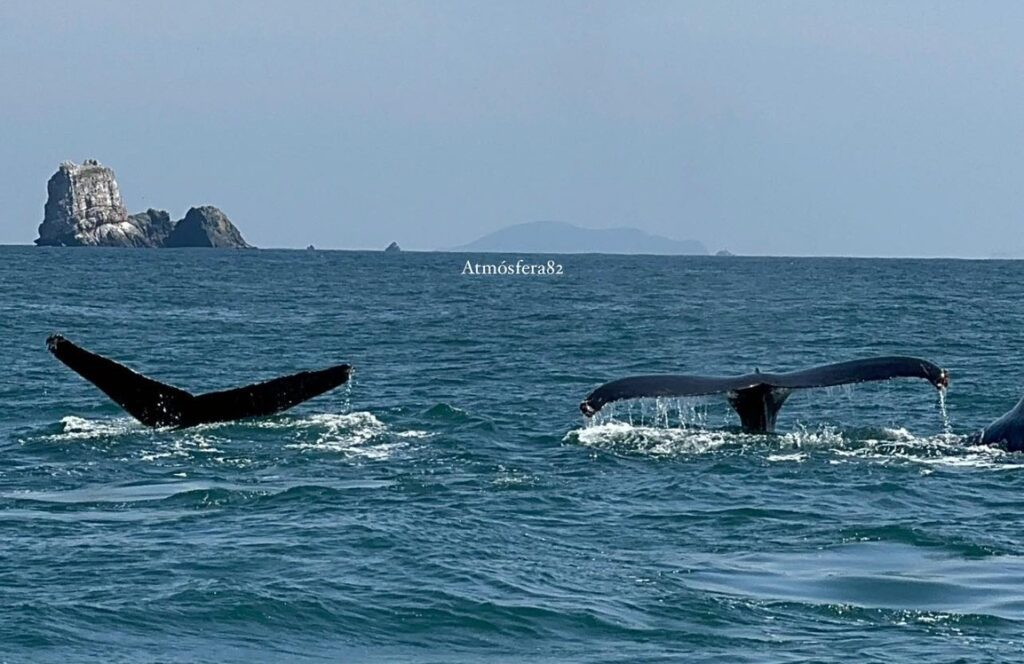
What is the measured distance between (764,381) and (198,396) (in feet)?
23.9

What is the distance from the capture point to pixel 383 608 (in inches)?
508

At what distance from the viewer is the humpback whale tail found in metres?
21.0

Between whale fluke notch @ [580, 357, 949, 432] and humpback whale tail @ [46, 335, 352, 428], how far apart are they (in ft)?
14.7

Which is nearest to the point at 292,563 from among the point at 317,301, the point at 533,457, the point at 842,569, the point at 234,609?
the point at 234,609

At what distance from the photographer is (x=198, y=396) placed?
72.1 feet

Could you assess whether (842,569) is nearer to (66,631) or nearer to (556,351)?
(66,631)

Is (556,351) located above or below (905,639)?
above

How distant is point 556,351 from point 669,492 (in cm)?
2235

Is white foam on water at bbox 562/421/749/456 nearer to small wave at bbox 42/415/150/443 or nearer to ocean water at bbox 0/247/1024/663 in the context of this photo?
ocean water at bbox 0/247/1024/663

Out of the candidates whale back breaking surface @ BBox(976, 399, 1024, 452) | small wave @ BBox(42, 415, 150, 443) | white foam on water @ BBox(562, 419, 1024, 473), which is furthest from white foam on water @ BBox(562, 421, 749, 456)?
small wave @ BBox(42, 415, 150, 443)

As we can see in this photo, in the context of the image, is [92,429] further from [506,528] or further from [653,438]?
[506,528]

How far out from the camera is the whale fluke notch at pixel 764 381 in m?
17.0

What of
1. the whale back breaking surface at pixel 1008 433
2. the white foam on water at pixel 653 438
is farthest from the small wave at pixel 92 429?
the whale back breaking surface at pixel 1008 433

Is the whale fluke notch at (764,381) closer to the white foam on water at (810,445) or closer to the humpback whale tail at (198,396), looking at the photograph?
the white foam on water at (810,445)
